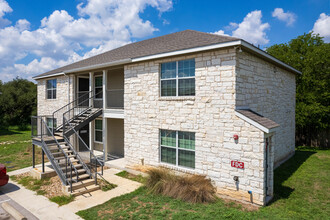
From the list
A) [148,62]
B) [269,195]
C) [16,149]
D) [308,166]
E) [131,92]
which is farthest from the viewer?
[16,149]

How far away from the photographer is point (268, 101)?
10.4m

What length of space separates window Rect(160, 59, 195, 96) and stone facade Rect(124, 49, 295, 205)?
226mm

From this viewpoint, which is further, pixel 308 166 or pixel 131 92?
pixel 308 166

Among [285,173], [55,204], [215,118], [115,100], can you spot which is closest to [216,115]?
[215,118]

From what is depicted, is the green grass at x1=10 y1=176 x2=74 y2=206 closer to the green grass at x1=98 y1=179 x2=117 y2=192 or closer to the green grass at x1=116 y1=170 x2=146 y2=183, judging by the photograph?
the green grass at x1=98 y1=179 x2=117 y2=192

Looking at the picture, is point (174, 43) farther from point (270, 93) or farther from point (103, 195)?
point (103, 195)

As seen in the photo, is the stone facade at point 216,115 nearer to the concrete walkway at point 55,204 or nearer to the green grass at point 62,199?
the concrete walkway at point 55,204

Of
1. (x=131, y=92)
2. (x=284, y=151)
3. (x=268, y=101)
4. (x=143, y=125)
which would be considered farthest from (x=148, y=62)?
(x=284, y=151)

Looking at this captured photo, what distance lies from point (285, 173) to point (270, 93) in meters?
3.94

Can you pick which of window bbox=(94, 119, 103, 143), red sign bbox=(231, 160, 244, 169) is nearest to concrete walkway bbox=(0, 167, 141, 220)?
red sign bbox=(231, 160, 244, 169)

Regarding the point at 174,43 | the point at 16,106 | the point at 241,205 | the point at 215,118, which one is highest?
the point at 174,43

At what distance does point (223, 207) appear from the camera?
6738 mm

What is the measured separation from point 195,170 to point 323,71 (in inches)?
601

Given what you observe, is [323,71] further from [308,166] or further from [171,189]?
[171,189]
